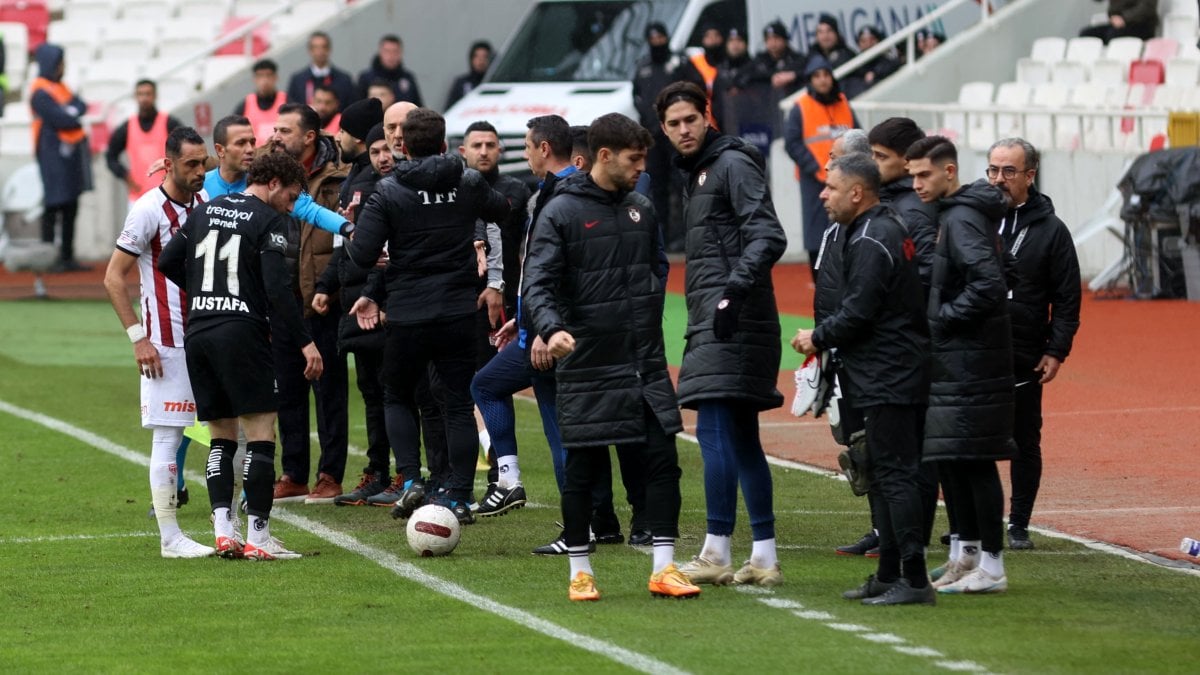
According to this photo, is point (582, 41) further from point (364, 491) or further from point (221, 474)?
point (221, 474)

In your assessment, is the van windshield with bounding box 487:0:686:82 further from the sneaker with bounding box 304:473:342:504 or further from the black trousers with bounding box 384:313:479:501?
the black trousers with bounding box 384:313:479:501

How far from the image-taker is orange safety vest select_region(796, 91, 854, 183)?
19797mm

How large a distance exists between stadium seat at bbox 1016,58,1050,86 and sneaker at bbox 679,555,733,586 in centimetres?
1722

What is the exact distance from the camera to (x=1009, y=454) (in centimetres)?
840

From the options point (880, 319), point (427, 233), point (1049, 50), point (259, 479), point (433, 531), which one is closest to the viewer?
point (880, 319)

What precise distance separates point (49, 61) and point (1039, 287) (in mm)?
18844

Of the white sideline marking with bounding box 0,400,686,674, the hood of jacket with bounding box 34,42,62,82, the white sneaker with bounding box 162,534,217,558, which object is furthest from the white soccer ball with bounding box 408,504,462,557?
the hood of jacket with bounding box 34,42,62,82

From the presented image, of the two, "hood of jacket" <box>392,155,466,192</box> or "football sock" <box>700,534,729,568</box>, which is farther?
"hood of jacket" <box>392,155,466,192</box>

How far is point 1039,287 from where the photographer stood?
9.55m

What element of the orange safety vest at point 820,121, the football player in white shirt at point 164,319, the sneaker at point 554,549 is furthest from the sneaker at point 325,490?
the orange safety vest at point 820,121

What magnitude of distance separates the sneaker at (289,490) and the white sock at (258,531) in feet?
6.34

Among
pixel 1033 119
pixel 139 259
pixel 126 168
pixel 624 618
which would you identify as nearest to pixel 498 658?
pixel 624 618

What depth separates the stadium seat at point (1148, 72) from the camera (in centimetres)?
2320

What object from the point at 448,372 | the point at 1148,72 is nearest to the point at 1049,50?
the point at 1148,72
